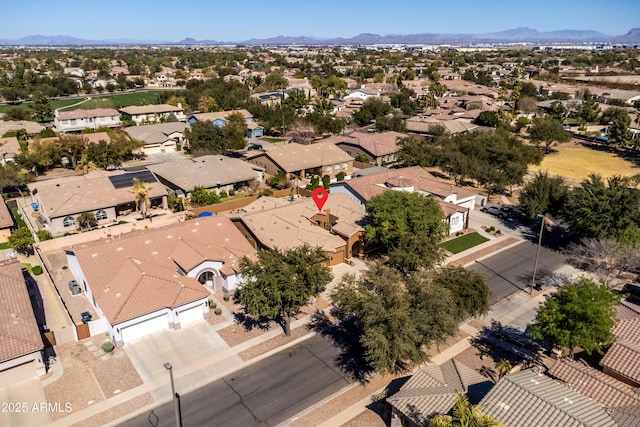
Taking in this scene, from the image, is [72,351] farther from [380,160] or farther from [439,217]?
[380,160]

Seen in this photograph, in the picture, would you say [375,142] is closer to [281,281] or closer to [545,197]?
[545,197]

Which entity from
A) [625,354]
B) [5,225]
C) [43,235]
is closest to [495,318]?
[625,354]

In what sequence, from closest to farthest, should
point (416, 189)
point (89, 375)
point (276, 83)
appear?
point (89, 375) < point (416, 189) < point (276, 83)

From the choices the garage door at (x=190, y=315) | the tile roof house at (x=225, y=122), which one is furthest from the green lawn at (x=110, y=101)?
the garage door at (x=190, y=315)

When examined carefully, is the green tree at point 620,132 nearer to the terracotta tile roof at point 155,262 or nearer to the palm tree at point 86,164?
the terracotta tile roof at point 155,262

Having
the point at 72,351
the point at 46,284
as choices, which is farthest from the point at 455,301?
the point at 46,284

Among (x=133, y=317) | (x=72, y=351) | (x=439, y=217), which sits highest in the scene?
(x=439, y=217)
